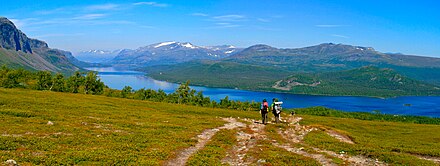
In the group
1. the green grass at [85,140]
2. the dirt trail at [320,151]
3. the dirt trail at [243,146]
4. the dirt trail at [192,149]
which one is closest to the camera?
the green grass at [85,140]

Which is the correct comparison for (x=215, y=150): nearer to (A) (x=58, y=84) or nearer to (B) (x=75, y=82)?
(B) (x=75, y=82)

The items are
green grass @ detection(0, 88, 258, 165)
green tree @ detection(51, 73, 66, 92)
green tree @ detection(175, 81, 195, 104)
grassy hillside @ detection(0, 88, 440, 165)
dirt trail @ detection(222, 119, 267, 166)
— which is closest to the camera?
green grass @ detection(0, 88, 258, 165)

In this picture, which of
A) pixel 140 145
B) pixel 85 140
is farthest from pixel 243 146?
pixel 85 140

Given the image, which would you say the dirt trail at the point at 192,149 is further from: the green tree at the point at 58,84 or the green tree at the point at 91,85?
the green tree at the point at 91,85

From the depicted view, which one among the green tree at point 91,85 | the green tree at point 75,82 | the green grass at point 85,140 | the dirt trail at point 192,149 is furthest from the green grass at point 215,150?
the green tree at point 75,82

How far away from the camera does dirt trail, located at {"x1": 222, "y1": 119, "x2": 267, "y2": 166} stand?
28891 millimetres

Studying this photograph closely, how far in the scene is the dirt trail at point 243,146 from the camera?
28.9 m

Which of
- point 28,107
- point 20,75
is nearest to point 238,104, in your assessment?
point 20,75

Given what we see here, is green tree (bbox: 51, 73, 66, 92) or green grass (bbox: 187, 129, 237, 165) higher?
green tree (bbox: 51, 73, 66, 92)

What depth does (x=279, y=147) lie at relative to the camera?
3709cm

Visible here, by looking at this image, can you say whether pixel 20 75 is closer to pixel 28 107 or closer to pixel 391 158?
pixel 28 107

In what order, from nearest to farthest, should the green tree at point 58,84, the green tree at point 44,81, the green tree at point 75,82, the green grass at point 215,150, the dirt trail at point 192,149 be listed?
1. the dirt trail at point 192,149
2. the green grass at point 215,150
3. the green tree at point 58,84
4. the green tree at point 44,81
5. the green tree at point 75,82

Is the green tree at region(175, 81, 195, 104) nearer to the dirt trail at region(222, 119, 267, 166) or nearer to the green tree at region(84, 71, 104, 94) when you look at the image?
the green tree at region(84, 71, 104, 94)

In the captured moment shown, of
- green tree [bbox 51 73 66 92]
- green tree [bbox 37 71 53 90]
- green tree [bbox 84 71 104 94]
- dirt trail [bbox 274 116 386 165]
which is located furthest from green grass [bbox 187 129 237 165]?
green tree [bbox 37 71 53 90]
